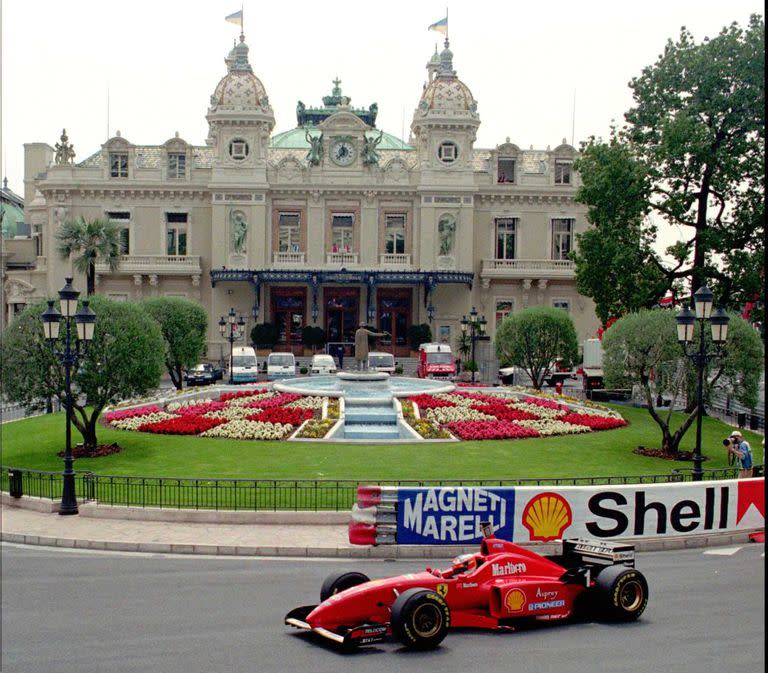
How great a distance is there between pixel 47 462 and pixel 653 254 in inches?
972

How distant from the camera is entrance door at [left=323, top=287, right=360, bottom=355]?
62500 mm

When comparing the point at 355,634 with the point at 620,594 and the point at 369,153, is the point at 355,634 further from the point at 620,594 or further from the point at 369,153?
the point at 369,153

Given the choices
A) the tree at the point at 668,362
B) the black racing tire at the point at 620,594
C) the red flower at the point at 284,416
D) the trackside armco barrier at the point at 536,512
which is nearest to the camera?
the black racing tire at the point at 620,594

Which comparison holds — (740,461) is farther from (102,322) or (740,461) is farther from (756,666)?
(102,322)

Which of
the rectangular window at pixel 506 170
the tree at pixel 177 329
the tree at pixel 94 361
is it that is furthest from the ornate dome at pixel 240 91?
the tree at pixel 94 361

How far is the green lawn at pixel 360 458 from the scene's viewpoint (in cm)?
2416

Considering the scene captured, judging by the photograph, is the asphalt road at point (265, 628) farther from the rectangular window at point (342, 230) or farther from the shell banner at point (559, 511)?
the rectangular window at point (342, 230)

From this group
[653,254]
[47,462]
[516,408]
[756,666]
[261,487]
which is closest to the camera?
[756,666]

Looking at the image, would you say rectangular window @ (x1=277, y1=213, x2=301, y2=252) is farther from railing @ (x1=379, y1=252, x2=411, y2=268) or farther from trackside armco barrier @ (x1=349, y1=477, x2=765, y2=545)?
trackside armco barrier @ (x1=349, y1=477, x2=765, y2=545)

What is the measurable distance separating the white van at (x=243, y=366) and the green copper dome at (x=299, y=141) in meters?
23.5

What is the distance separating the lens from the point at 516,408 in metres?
34.5

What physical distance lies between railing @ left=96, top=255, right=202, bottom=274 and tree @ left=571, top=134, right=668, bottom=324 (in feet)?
97.4

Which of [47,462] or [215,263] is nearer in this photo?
[47,462]

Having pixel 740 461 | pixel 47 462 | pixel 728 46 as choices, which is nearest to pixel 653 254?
pixel 728 46
